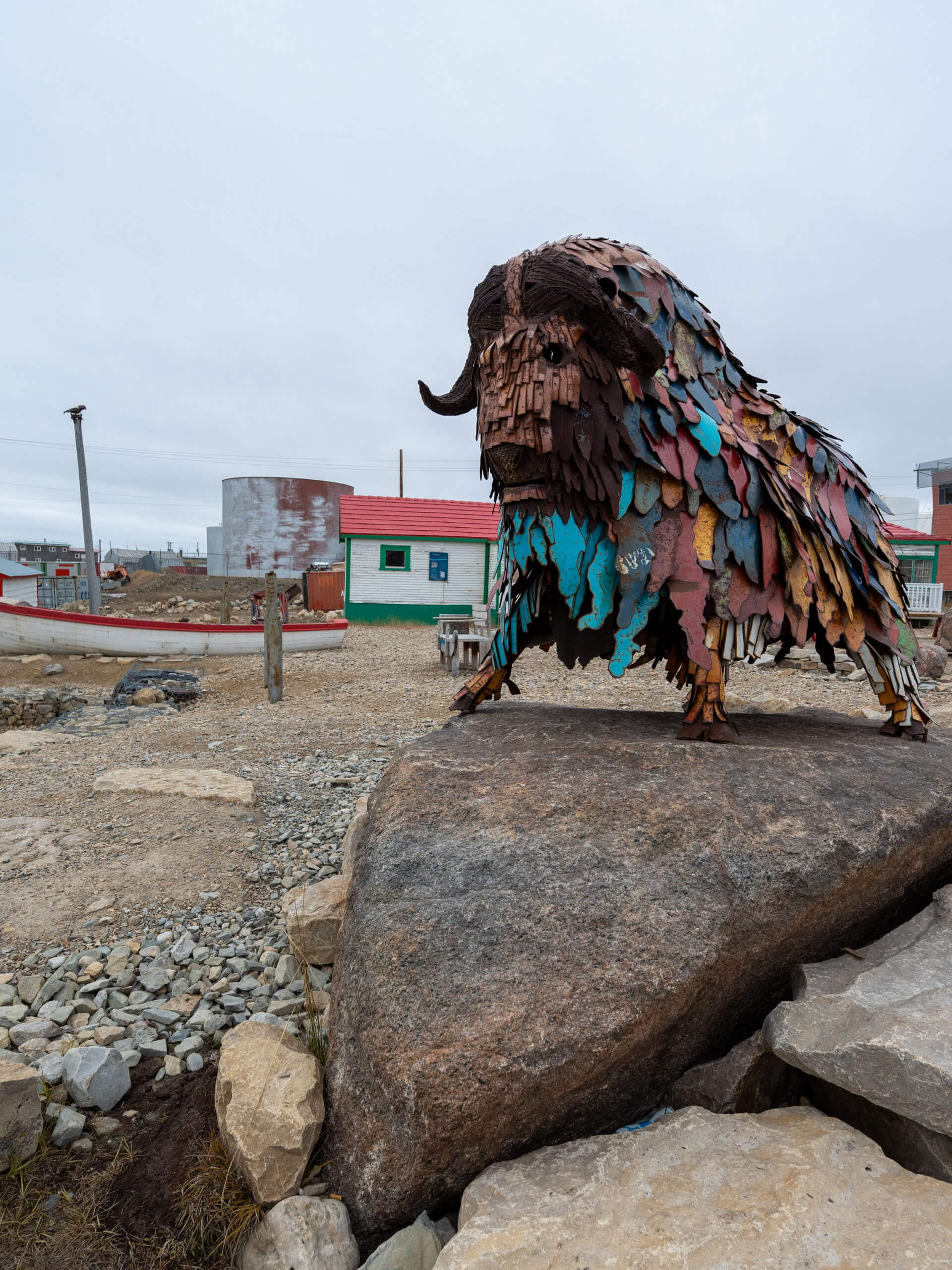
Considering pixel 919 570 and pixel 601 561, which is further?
pixel 919 570

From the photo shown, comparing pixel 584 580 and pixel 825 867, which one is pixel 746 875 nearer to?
pixel 825 867

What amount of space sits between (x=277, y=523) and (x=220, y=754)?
2762cm

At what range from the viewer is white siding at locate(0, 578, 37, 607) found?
21.0 metres

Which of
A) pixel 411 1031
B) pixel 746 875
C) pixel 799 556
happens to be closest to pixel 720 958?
pixel 746 875

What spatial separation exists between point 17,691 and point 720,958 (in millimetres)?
11118

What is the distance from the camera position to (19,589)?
867 inches

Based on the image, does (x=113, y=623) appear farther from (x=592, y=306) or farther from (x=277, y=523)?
(x=277, y=523)

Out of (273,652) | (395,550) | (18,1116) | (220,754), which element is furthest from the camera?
(395,550)

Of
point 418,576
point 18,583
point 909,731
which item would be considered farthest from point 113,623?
point 909,731

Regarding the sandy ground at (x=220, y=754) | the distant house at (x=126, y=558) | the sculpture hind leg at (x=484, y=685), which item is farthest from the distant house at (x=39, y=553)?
the sculpture hind leg at (x=484, y=685)

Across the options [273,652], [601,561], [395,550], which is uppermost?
[395,550]

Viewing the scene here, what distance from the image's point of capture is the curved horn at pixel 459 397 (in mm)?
2971

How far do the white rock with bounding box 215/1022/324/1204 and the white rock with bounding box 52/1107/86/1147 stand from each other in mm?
389

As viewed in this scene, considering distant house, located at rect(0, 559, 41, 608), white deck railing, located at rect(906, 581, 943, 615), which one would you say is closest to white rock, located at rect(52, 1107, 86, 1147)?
white deck railing, located at rect(906, 581, 943, 615)
